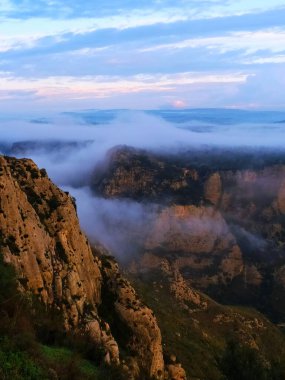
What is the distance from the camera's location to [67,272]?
125ft

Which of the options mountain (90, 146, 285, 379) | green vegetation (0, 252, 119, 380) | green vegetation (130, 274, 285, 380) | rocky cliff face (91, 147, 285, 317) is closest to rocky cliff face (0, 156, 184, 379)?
green vegetation (0, 252, 119, 380)

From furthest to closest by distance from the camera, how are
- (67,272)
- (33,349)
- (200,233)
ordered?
(200,233) → (67,272) → (33,349)

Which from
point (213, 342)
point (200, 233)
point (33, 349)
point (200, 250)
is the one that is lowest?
point (200, 250)

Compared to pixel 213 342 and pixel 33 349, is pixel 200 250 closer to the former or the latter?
pixel 213 342

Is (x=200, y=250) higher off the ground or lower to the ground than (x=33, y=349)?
lower

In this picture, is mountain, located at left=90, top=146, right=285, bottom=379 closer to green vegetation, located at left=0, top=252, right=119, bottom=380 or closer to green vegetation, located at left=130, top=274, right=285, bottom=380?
green vegetation, located at left=130, top=274, right=285, bottom=380

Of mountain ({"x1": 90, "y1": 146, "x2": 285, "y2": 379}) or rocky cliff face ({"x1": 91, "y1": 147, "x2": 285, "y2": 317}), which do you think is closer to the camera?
mountain ({"x1": 90, "y1": 146, "x2": 285, "y2": 379})

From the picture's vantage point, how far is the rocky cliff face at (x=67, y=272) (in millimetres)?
33531

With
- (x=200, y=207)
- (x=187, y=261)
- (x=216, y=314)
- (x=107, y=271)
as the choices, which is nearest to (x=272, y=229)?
(x=200, y=207)

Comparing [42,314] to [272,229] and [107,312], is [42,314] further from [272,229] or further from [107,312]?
[272,229]

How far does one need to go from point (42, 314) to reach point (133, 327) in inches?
509

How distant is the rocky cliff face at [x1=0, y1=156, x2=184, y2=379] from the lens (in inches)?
1320

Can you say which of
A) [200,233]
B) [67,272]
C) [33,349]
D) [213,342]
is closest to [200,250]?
[200,233]

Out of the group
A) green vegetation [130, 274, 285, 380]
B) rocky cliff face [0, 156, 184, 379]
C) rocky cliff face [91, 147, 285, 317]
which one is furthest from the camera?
rocky cliff face [91, 147, 285, 317]
